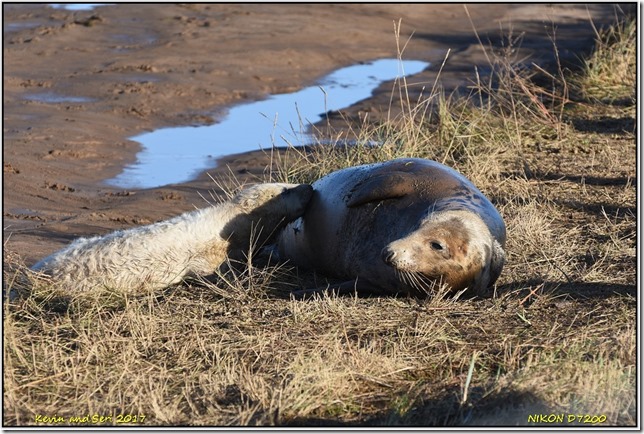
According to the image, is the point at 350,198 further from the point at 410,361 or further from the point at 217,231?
the point at 410,361

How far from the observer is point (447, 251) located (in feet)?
18.4

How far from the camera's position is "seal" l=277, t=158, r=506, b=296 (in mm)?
5617

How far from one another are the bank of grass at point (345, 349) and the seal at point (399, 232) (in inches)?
5.4

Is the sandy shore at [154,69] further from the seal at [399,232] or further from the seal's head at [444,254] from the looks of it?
the seal's head at [444,254]

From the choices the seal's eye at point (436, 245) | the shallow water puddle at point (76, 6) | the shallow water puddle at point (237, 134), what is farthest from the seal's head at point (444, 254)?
the shallow water puddle at point (76, 6)

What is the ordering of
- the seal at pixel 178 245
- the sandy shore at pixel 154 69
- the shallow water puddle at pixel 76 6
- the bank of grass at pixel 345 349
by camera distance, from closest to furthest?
the bank of grass at pixel 345 349
the seal at pixel 178 245
the sandy shore at pixel 154 69
the shallow water puddle at pixel 76 6

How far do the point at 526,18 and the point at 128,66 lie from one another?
9.37 meters

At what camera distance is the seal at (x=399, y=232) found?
5.62 m

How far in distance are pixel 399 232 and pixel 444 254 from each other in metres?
0.41

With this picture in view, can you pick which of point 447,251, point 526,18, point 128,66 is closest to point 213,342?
point 447,251

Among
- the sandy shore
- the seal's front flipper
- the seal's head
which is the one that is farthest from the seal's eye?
the sandy shore

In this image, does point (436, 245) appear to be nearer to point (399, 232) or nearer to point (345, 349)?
point (399, 232)

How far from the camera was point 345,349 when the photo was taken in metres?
4.99

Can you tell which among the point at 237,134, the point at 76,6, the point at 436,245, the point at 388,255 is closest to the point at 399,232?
the point at 436,245
